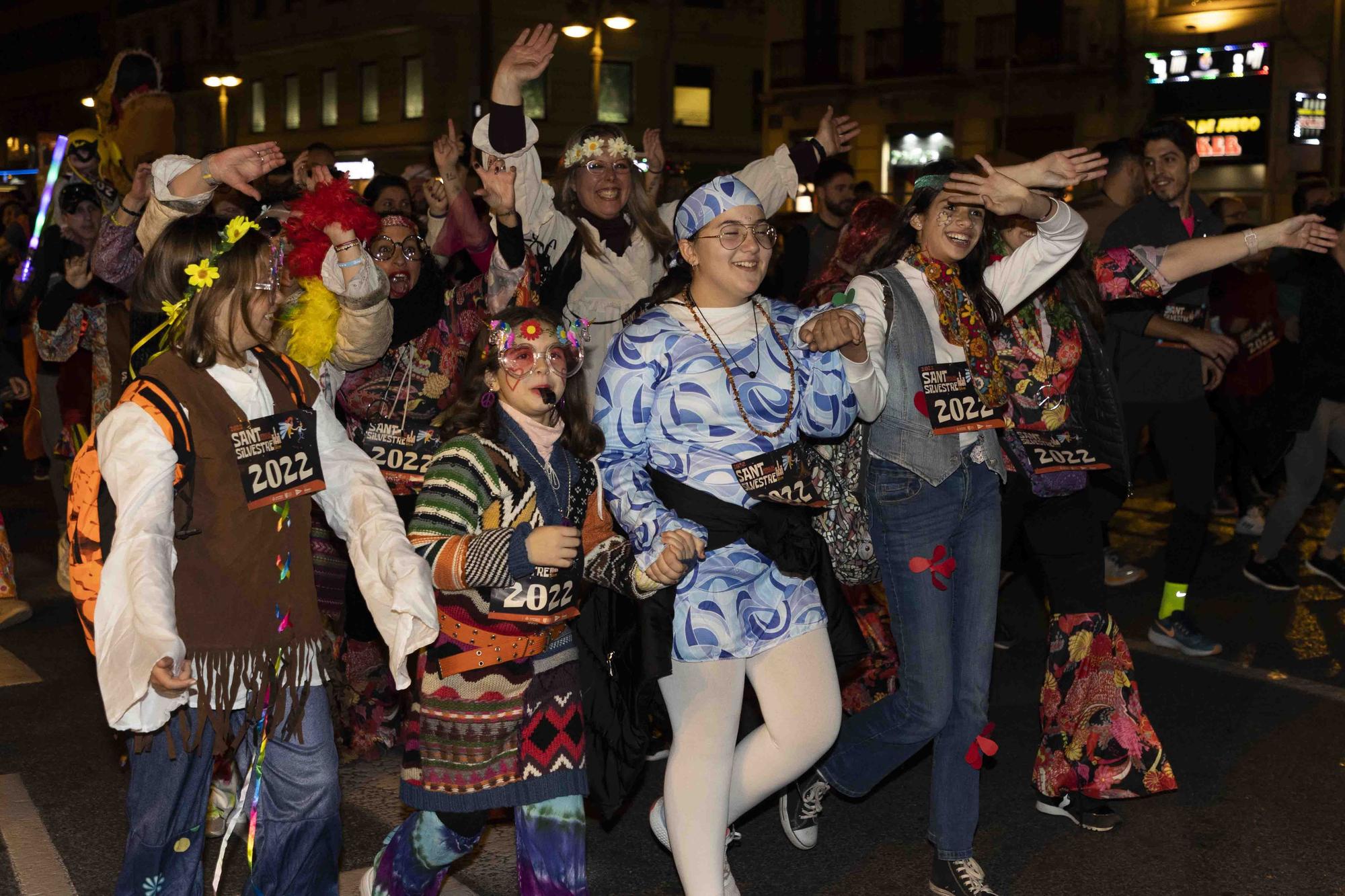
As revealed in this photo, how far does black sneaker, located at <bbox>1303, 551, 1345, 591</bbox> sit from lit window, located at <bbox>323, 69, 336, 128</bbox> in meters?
40.3

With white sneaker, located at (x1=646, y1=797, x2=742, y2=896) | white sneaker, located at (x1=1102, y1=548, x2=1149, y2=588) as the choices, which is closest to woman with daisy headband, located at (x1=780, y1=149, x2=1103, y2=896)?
white sneaker, located at (x1=646, y1=797, x2=742, y2=896)

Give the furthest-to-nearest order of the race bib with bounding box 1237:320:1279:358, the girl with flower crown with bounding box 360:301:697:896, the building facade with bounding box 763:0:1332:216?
the building facade with bounding box 763:0:1332:216
the race bib with bounding box 1237:320:1279:358
the girl with flower crown with bounding box 360:301:697:896

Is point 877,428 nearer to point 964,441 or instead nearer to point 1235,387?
point 964,441

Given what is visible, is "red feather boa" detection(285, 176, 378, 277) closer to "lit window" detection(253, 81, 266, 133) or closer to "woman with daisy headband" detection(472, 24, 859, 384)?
"woman with daisy headband" detection(472, 24, 859, 384)

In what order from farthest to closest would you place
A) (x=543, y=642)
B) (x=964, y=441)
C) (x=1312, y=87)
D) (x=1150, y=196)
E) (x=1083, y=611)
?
(x=1312, y=87), (x=1150, y=196), (x=1083, y=611), (x=964, y=441), (x=543, y=642)

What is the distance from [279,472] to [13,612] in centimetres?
507

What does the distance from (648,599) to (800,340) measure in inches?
33.3

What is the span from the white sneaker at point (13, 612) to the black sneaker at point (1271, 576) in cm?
675

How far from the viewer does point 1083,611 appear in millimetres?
5219

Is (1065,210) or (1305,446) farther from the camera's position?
(1305,446)

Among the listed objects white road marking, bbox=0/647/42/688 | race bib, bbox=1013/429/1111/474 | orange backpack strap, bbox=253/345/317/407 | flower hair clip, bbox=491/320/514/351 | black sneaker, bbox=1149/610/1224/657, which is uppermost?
flower hair clip, bbox=491/320/514/351

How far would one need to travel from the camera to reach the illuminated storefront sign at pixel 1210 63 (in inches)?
1101

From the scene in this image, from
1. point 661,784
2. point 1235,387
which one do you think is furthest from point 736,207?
point 1235,387

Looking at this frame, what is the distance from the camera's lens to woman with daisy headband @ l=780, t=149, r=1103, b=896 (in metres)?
4.54
